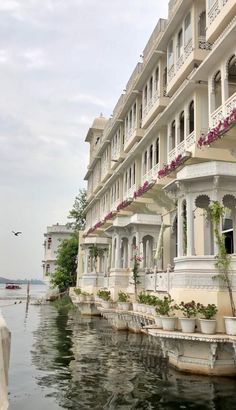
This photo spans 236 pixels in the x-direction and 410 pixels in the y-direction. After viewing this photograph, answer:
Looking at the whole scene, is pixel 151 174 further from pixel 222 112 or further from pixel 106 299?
pixel 222 112

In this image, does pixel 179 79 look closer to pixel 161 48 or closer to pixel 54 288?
pixel 161 48

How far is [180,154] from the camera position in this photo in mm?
13648

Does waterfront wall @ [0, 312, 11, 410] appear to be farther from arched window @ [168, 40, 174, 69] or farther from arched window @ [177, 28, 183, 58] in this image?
arched window @ [168, 40, 174, 69]

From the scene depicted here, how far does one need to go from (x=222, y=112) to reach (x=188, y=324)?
6.15 meters

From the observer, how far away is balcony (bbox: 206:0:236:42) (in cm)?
1170

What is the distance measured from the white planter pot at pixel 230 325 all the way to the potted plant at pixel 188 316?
0.73m

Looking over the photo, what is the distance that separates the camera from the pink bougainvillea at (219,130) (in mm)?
10715

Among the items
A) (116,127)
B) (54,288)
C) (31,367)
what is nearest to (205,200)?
(31,367)

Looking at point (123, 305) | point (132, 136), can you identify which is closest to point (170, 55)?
point (132, 136)

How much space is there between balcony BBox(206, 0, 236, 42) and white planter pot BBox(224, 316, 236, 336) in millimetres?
8457

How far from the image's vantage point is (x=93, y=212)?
3678cm

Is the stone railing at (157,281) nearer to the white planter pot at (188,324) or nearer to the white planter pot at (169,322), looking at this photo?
the white planter pot at (169,322)

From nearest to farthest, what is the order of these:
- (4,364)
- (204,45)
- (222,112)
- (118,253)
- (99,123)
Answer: (4,364) < (222,112) < (204,45) < (118,253) < (99,123)

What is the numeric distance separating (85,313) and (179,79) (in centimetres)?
1700
